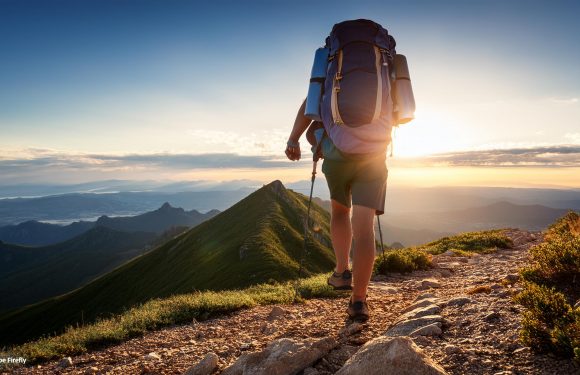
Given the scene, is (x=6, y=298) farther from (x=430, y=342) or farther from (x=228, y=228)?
(x=430, y=342)

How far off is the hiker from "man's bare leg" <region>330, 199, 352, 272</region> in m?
0.37

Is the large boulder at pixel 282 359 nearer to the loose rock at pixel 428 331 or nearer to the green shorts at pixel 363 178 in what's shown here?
the loose rock at pixel 428 331

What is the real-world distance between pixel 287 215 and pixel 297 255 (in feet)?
81.2

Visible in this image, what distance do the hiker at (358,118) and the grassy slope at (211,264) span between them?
131 feet

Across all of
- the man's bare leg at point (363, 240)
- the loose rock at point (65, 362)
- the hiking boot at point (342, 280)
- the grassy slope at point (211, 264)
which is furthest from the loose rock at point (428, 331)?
the grassy slope at point (211, 264)

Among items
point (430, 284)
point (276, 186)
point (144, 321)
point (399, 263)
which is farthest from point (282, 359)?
point (276, 186)

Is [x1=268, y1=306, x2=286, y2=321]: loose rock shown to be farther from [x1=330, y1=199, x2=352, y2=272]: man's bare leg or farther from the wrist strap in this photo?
the wrist strap

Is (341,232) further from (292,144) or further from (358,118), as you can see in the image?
(358,118)

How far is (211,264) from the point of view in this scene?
2453 inches

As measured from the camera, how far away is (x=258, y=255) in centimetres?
5344

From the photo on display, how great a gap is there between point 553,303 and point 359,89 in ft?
9.86

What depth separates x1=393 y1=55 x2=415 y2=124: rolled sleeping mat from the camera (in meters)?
4.66

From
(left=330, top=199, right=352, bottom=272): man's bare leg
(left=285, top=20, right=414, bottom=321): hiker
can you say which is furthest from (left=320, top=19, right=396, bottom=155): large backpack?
(left=330, top=199, right=352, bottom=272): man's bare leg

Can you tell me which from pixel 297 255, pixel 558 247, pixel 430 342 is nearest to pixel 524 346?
pixel 430 342
